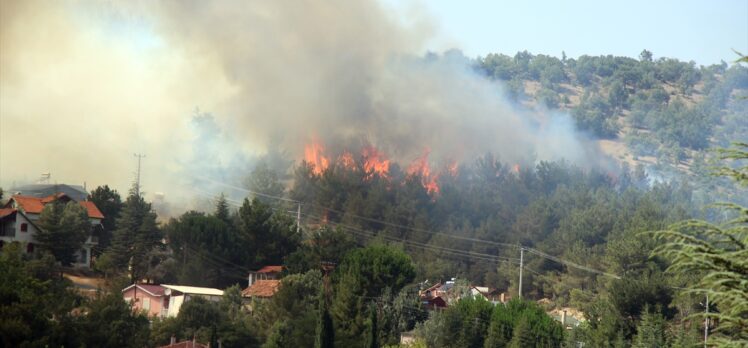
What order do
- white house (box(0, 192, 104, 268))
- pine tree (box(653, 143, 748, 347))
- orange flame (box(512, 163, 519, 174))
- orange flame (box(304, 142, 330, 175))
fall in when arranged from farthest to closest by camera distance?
orange flame (box(512, 163, 519, 174)) → orange flame (box(304, 142, 330, 175)) → white house (box(0, 192, 104, 268)) → pine tree (box(653, 143, 748, 347))

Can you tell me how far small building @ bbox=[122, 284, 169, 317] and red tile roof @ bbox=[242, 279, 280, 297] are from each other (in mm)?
6043

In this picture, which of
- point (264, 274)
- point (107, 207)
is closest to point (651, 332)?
point (264, 274)

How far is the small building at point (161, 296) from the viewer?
75.8m

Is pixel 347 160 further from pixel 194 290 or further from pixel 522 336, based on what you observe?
pixel 522 336

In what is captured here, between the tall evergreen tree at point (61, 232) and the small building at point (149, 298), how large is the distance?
5.82 m

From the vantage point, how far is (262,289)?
80938mm

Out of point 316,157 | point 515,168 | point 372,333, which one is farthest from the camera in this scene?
point 515,168

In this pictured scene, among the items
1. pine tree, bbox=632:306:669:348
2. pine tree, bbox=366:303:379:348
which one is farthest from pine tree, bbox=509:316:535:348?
pine tree, bbox=366:303:379:348

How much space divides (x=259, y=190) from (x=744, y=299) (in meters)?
97.5

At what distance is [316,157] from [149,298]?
44204 mm

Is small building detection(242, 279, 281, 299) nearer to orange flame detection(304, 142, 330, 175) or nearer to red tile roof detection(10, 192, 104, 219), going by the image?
red tile roof detection(10, 192, 104, 219)

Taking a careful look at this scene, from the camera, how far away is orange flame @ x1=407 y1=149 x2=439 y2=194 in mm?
117562

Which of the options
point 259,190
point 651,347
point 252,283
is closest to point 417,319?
point 252,283

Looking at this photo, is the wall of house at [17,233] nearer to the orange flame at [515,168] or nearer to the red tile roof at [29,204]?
the red tile roof at [29,204]
